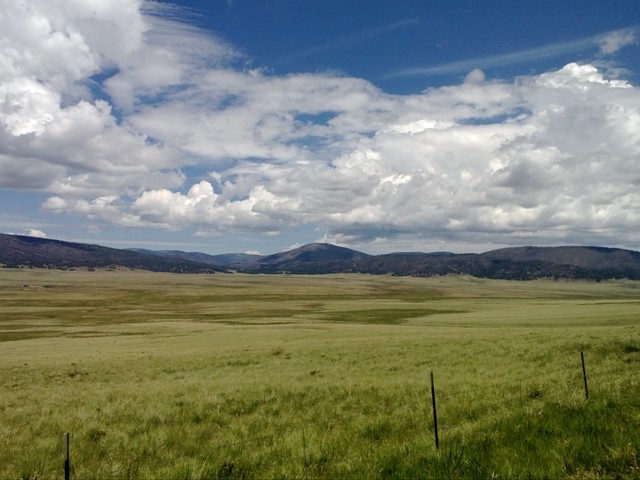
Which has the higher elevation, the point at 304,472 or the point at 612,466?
the point at 612,466

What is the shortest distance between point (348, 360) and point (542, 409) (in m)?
19.1

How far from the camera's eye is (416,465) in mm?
7109

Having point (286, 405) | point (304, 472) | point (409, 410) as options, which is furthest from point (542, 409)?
point (286, 405)

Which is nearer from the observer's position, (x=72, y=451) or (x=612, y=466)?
(x=612, y=466)

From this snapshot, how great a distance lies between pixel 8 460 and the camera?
10250mm

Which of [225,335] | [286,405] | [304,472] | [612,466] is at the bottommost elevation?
[225,335]

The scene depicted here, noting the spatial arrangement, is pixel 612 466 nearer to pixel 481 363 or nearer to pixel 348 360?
pixel 481 363

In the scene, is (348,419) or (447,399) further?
(447,399)

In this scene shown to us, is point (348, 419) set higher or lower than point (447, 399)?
lower

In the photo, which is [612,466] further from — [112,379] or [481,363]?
[112,379]

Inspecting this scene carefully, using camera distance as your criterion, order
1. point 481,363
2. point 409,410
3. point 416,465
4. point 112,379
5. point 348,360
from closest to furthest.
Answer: point 416,465 → point 409,410 → point 481,363 → point 112,379 → point 348,360

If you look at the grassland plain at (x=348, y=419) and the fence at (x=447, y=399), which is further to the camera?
the fence at (x=447, y=399)

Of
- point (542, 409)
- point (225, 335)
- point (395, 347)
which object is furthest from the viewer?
point (225, 335)

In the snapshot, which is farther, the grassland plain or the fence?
the fence
